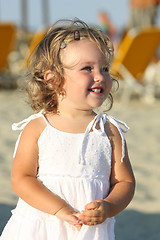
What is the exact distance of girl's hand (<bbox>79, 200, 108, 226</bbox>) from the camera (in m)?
1.64

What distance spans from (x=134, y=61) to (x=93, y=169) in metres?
6.41

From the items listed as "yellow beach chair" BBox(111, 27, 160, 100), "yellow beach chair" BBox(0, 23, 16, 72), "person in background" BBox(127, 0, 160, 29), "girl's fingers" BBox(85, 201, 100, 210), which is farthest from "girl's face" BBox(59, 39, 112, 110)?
"person in background" BBox(127, 0, 160, 29)

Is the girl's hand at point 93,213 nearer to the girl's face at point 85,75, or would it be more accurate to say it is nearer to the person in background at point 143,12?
the girl's face at point 85,75

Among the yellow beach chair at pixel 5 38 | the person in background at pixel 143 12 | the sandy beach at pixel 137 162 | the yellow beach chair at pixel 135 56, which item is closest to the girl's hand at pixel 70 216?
the sandy beach at pixel 137 162

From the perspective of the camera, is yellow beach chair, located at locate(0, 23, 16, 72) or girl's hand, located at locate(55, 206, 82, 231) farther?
yellow beach chair, located at locate(0, 23, 16, 72)

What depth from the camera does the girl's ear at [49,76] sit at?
6.02 ft

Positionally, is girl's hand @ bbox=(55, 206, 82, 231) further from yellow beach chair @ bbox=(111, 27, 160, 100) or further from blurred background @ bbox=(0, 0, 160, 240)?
yellow beach chair @ bbox=(111, 27, 160, 100)

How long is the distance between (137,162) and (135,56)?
3.80 m

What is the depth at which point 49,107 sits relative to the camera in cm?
190

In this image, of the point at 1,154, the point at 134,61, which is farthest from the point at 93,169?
the point at 134,61

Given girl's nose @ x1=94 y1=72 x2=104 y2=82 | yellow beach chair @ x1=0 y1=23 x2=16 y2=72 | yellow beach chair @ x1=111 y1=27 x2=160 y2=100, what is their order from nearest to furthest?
1. girl's nose @ x1=94 y1=72 x2=104 y2=82
2. yellow beach chair @ x1=111 y1=27 x2=160 y2=100
3. yellow beach chair @ x1=0 y1=23 x2=16 y2=72

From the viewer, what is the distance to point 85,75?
5.78ft

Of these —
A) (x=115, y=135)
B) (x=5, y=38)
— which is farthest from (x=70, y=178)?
(x=5, y=38)

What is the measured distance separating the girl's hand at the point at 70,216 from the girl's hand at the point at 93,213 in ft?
0.06
